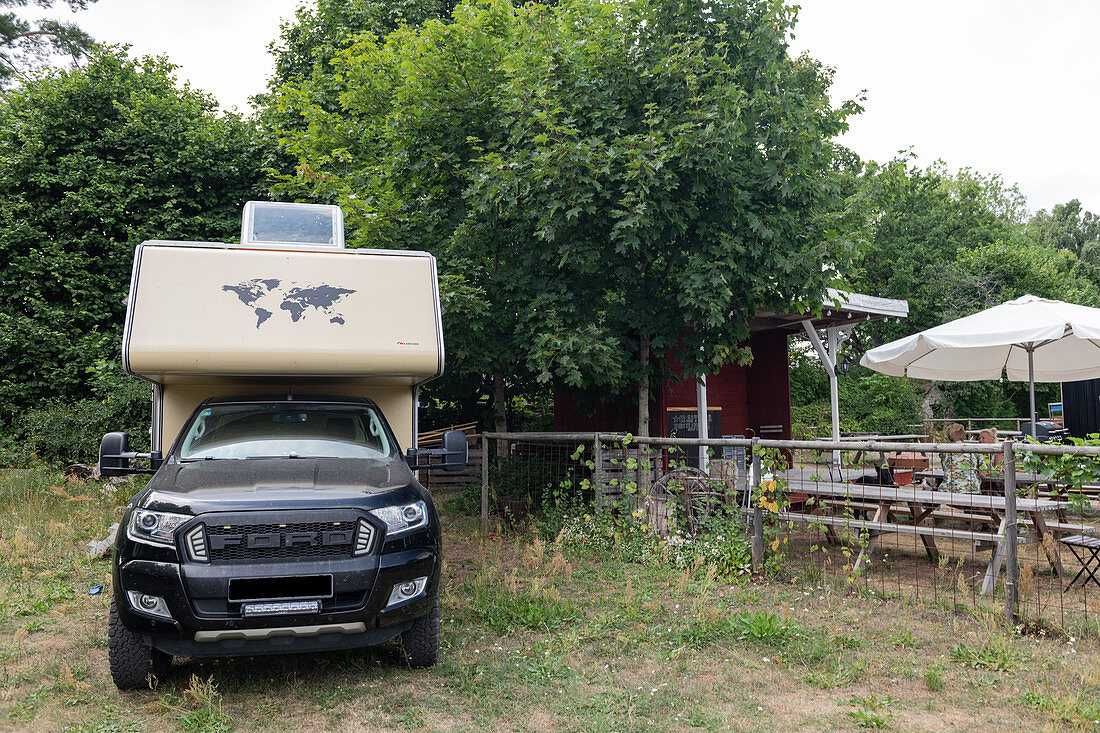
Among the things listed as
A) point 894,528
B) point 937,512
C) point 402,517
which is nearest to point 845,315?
point 937,512

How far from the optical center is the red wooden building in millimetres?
12406

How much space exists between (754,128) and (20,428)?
13.8m

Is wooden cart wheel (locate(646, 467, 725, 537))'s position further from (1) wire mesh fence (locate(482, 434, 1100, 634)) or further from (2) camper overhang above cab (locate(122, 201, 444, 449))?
(2) camper overhang above cab (locate(122, 201, 444, 449))

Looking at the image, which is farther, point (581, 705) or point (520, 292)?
point (520, 292)

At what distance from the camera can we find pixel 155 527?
14.5ft

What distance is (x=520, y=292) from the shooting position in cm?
964

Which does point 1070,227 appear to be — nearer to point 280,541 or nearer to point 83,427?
point 83,427

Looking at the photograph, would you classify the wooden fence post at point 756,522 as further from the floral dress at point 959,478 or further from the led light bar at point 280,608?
the led light bar at point 280,608

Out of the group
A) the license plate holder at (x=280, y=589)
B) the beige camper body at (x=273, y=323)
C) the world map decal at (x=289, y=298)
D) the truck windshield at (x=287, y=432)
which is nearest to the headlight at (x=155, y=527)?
the license plate holder at (x=280, y=589)

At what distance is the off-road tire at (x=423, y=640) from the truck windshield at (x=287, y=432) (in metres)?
1.22

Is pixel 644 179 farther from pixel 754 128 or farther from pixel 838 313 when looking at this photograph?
pixel 838 313

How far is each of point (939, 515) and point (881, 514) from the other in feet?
3.00

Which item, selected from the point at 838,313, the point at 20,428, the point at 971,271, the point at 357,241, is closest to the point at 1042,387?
the point at 971,271

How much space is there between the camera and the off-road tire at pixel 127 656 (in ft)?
15.1
